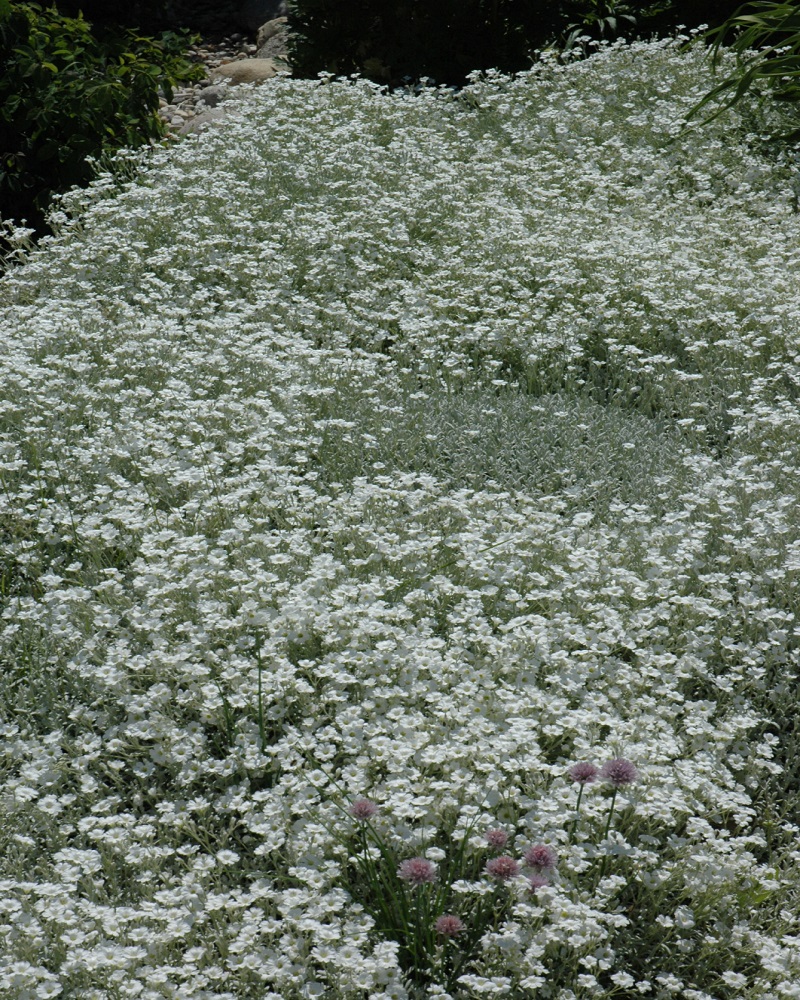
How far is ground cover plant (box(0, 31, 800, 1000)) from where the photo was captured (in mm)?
2580

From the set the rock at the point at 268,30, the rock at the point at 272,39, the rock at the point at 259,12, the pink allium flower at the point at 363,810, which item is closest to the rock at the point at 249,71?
the rock at the point at 272,39

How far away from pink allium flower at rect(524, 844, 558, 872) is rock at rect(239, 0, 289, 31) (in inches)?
519

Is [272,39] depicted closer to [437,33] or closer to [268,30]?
[268,30]

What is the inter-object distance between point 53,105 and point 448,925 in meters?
6.59

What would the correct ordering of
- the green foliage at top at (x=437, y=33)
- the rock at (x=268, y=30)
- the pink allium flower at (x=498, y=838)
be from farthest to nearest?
the rock at (x=268, y=30) < the green foliage at top at (x=437, y=33) < the pink allium flower at (x=498, y=838)

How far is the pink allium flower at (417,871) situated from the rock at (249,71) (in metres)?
10.5

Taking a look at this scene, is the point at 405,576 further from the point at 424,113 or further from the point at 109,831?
the point at 424,113

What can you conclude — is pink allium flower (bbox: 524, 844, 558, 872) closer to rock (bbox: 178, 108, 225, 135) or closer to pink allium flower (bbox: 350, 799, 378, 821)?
pink allium flower (bbox: 350, 799, 378, 821)

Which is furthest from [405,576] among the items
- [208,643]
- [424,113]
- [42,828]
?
[424,113]

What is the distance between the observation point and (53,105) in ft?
24.4

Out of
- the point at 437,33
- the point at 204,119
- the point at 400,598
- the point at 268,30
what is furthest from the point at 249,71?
the point at 400,598

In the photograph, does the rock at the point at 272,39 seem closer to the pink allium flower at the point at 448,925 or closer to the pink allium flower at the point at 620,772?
the pink allium flower at the point at 620,772

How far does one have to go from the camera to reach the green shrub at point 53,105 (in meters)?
7.42

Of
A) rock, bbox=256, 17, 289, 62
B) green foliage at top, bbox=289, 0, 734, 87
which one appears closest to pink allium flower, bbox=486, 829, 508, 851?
green foliage at top, bbox=289, 0, 734, 87
